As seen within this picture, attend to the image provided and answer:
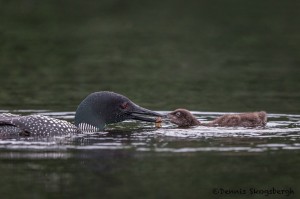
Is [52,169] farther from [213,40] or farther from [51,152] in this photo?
[213,40]

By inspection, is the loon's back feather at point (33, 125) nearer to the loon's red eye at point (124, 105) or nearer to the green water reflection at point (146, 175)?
the loon's red eye at point (124, 105)

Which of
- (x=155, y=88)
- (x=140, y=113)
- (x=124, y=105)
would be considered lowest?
(x=140, y=113)

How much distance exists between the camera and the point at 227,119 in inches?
504

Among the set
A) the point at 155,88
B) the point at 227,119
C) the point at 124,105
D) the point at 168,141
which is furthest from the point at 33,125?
the point at 155,88

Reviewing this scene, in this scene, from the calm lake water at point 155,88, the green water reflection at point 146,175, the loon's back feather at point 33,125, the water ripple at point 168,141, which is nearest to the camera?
the green water reflection at point 146,175

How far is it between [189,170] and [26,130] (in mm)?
2524

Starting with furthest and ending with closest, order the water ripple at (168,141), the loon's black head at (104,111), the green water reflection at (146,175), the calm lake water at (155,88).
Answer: the loon's black head at (104,111), the water ripple at (168,141), the calm lake water at (155,88), the green water reflection at (146,175)

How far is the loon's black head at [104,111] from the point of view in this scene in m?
12.4

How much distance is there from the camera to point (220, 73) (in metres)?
18.2

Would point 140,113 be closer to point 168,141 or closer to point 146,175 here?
point 168,141

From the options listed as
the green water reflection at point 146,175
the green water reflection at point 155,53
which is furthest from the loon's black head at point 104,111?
the green water reflection at point 155,53

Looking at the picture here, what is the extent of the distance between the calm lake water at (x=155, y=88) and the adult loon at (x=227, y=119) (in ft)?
0.63

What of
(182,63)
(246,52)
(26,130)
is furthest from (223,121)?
(246,52)

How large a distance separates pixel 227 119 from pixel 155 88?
4038 millimetres
